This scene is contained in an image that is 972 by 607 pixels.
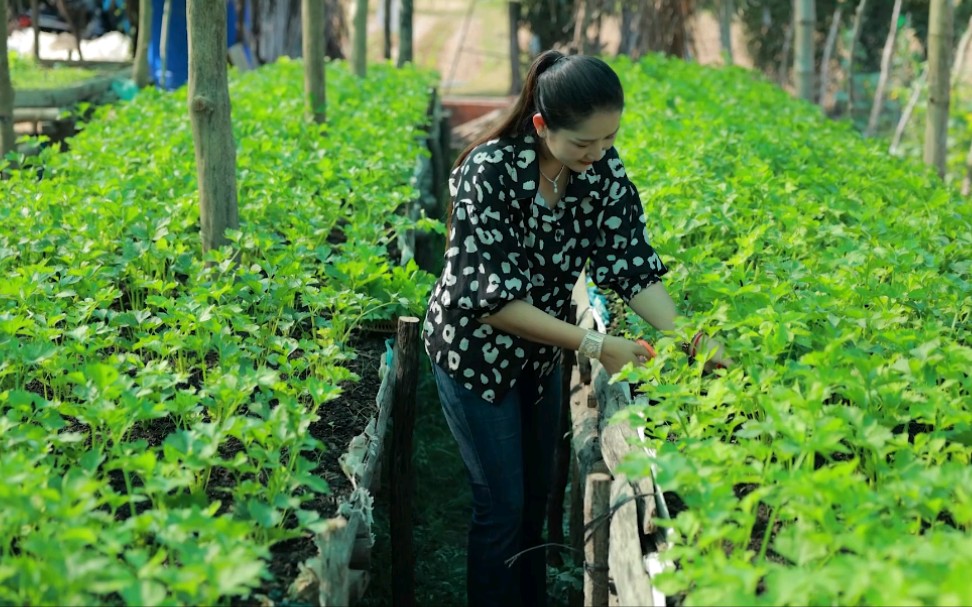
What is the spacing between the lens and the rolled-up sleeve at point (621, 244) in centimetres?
334

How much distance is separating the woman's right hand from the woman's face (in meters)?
0.47

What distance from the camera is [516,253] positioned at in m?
3.13

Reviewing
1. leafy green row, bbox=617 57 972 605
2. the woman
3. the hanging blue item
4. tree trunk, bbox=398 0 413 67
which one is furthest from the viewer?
tree trunk, bbox=398 0 413 67

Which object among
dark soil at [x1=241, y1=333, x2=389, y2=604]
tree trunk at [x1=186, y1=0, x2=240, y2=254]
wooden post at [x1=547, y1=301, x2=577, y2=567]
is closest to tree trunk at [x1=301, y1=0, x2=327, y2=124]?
tree trunk at [x1=186, y1=0, x2=240, y2=254]

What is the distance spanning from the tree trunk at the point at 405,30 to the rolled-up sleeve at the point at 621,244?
10.2 metres

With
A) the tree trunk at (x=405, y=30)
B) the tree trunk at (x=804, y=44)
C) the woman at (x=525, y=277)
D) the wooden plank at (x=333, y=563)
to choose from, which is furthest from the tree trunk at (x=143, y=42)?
the wooden plank at (x=333, y=563)

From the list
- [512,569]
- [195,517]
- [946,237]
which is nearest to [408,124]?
[946,237]

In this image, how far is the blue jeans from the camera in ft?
10.9

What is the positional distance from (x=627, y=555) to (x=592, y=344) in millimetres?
582

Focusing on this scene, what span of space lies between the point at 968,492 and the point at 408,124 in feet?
20.0

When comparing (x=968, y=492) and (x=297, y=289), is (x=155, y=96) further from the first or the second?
(x=968, y=492)

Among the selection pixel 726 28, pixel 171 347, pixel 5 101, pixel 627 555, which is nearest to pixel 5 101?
pixel 5 101

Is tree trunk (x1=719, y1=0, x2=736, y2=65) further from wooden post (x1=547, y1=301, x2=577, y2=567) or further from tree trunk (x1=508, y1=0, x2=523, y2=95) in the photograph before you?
wooden post (x1=547, y1=301, x2=577, y2=567)

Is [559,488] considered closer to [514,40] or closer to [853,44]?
[853,44]
